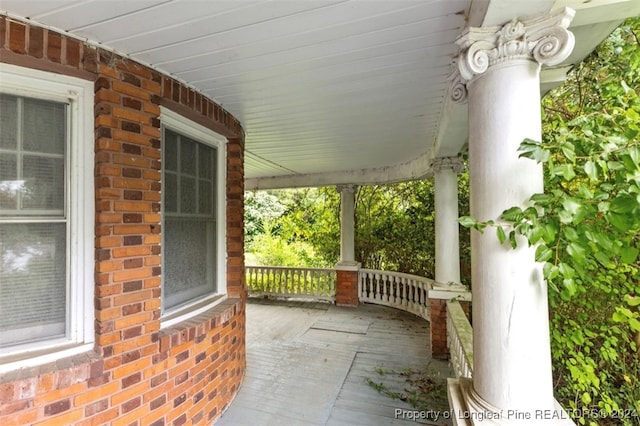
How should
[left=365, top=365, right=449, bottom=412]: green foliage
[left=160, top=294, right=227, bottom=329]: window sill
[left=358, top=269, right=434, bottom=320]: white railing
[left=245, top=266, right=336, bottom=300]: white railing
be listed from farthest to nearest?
[left=245, top=266, right=336, bottom=300]: white railing, [left=358, top=269, right=434, bottom=320]: white railing, [left=365, top=365, right=449, bottom=412]: green foliage, [left=160, top=294, right=227, bottom=329]: window sill

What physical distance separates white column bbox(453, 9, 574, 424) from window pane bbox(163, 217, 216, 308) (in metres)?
2.01

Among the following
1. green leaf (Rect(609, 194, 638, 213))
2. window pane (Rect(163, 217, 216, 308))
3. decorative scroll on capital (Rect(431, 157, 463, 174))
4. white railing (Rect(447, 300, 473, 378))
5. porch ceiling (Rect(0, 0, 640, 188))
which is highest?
porch ceiling (Rect(0, 0, 640, 188))

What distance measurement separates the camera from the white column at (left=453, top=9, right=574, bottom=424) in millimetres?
1223

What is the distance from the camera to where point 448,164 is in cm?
390

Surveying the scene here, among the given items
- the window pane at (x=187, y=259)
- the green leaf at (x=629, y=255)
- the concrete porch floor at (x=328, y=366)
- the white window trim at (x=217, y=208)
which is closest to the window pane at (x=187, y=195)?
the window pane at (x=187, y=259)

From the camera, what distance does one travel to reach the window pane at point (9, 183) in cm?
154

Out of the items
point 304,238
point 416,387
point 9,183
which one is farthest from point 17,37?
point 304,238

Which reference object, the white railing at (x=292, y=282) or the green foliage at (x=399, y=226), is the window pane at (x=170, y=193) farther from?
the white railing at (x=292, y=282)

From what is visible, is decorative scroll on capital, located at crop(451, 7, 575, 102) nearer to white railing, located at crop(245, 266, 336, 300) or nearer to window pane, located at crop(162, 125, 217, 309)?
window pane, located at crop(162, 125, 217, 309)

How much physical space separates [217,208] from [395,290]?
15.5 feet

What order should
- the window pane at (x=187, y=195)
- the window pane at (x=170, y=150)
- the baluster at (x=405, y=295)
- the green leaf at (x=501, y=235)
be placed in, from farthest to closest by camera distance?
the baluster at (x=405, y=295) < the window pane at (x=187, y=195) < the window pane at (x=170, y=150) < the green leaf at (x=501, y=235)

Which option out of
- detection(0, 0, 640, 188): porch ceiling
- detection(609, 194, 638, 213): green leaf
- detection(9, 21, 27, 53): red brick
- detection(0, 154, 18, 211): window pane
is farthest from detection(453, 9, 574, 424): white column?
detection(0, 154, 18, 211): window pane

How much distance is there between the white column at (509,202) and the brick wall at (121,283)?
5.89 ft

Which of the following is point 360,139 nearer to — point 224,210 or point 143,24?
point 224,210
